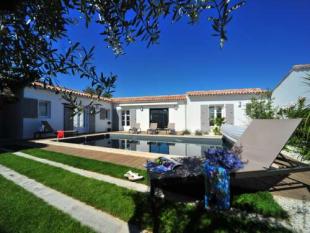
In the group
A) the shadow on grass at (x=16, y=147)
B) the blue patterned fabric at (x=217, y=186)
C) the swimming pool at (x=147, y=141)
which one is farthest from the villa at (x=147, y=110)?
the blue patterned fabric at (x=217, y=186)

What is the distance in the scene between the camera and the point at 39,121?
15.3 m

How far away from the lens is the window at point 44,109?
1560cm

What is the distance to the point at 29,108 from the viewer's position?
1434 cm

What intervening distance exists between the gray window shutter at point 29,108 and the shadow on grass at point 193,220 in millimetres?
13416

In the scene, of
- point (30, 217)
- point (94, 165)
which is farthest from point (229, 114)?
point (30, 217)

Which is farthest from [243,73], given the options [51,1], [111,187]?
[51,1]

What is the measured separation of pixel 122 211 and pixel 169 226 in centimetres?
94

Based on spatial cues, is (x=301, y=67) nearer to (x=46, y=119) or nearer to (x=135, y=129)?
(x=135, y=129)

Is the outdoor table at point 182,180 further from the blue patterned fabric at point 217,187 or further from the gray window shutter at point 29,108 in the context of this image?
the gray window shutter at point 29,108

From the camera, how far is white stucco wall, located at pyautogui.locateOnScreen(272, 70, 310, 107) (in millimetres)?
11152

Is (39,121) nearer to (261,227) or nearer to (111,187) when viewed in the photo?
(111,187)

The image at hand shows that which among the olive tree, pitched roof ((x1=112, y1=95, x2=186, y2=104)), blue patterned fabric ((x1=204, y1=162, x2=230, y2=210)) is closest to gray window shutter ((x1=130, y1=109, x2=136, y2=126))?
pitched roof ((x1=112, y1=95, x2=186, y2=104))

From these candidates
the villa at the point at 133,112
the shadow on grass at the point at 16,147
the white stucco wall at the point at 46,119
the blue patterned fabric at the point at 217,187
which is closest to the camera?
the blue patterned fabric at the point at 217,187

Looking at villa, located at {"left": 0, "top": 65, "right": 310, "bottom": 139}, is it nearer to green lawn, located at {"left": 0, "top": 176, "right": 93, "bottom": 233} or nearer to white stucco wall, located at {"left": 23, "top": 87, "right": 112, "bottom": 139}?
white stucco wall, located at {"left": 23, "top": 87, "right": 112, "bottom": 139}
